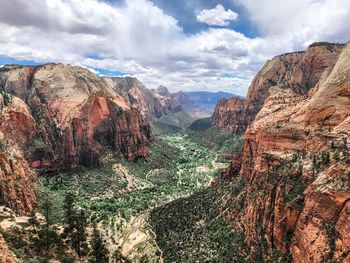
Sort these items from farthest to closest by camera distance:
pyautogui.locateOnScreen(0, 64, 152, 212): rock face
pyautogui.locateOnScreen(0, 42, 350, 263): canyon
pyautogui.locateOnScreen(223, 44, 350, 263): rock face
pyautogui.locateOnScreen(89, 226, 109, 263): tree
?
pyautogui.locateOnScreen(0, 64, 152, 212): rock face → pyautogui.locateOnScreen(89, 226, 109, 263): tree → pyautogui.locateOnScreen(0, 42, 350, 263): canyon → pyautogui.locateOnScreen(223, 44, 350, 263): rock face

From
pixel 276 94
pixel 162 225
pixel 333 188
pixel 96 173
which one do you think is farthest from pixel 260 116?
pixel 96 173

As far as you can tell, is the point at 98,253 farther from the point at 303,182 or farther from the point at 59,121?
the point at 59,121

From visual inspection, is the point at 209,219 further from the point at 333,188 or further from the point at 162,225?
the point at 333,188

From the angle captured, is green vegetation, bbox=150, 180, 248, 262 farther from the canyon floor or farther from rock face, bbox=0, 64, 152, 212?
rock face, bbox=0, 64, 152, 212

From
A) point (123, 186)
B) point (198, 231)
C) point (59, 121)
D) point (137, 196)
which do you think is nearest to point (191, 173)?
point (123, 186)

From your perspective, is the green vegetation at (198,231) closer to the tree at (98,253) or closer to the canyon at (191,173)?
the canyon at (191,173)

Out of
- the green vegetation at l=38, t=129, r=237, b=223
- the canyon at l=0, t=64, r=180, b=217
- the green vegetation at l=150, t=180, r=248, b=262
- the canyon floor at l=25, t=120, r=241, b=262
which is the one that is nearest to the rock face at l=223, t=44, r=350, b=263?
the green vegetation at l=150, t=180, r=248, b=262
